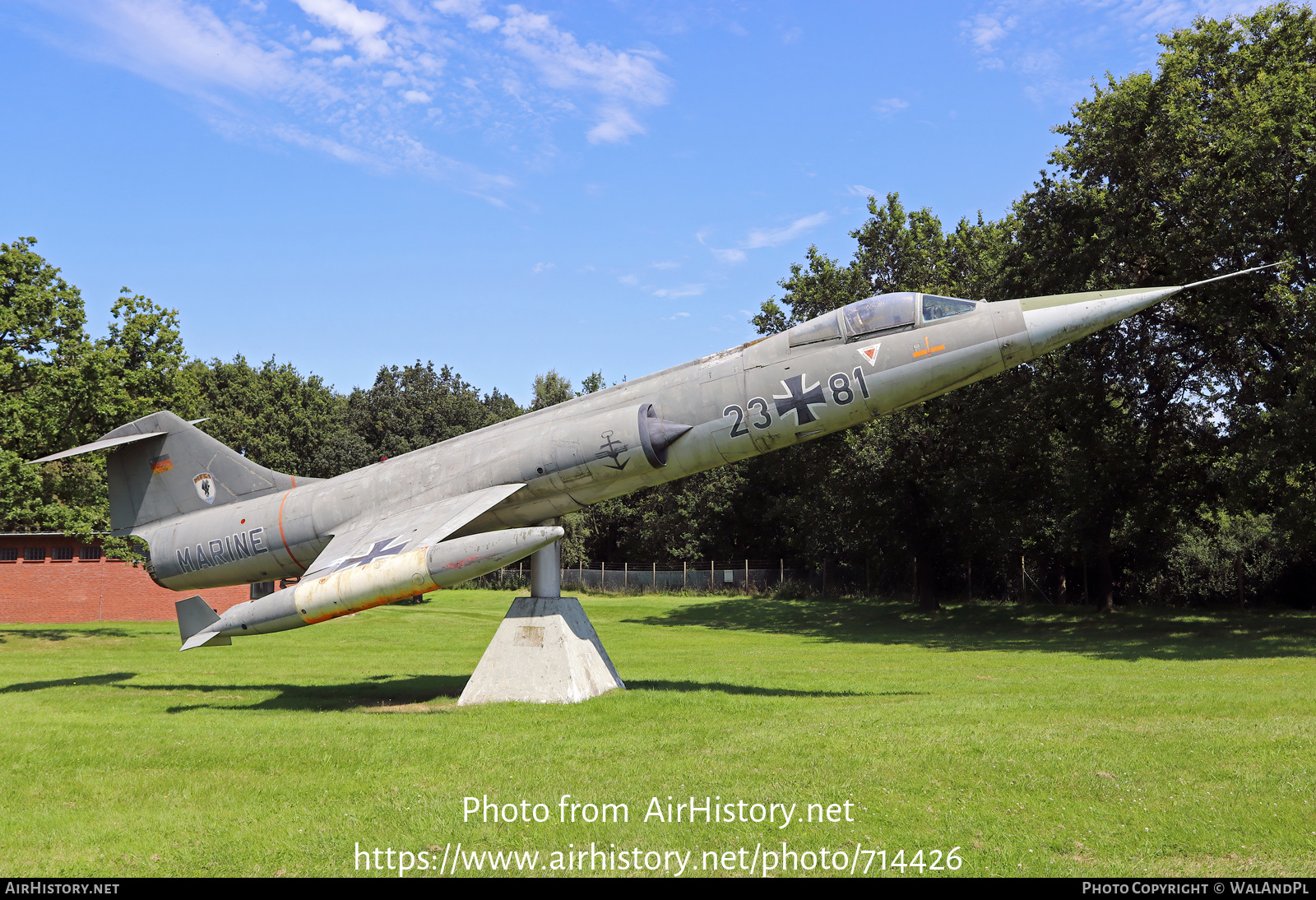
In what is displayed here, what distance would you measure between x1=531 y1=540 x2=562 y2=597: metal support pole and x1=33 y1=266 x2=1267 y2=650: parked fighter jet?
636mm

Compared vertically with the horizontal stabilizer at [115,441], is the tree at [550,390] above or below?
above

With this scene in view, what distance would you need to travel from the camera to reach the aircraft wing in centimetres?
1401

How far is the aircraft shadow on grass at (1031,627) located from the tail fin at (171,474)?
21515 millimetres

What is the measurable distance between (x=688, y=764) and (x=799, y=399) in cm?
615

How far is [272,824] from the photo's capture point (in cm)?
855

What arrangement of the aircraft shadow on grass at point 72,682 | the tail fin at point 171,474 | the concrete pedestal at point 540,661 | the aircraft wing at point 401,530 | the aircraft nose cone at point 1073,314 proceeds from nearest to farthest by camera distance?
the aircraft nose cone at point 1073,314, the aircraft wing at point 401,530, the concrete pedestal at point 540,661, the tail fin at point 171,474, the aircraft shadow on grass at point 72,682

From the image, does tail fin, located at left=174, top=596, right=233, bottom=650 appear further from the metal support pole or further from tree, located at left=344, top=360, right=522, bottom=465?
tree, located at left=344, top=360, right=522, bottom=465

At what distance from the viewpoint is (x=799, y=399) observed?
46.3ft

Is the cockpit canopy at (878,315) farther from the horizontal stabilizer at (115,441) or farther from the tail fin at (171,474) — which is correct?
the horizontal stabilizer at (115,441)

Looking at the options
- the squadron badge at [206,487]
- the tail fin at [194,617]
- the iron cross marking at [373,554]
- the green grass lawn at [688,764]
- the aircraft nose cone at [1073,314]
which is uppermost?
the aircraft nose cone at [1073,314]

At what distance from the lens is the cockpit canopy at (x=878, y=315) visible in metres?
13.8

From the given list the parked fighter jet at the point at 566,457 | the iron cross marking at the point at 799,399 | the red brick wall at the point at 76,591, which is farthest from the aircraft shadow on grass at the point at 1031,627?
the red brick wall at the point at 76,591

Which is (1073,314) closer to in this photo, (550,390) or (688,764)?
(688,764)

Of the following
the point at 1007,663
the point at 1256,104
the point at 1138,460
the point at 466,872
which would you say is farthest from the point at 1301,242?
the point at 466,872
